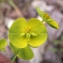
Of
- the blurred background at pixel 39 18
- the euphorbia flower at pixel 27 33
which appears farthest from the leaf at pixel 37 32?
the blurred background at pixel 39 18

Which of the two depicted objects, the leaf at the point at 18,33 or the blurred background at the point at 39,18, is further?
the blurred background at the point at 39,18

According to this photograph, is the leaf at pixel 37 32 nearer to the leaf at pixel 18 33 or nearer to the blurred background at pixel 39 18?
the leaf at pixel 18 33

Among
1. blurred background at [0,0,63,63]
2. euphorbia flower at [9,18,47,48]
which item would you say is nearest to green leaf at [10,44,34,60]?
euphorbia flower at [9,18,47,48]

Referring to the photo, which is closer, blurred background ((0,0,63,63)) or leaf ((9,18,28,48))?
leaf ((9,18,28,48))

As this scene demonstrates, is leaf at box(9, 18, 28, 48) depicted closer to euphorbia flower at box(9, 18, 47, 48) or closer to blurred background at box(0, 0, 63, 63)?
euphorbia flower at box(9, 18, 47, 48)

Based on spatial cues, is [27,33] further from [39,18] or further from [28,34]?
[39,18]

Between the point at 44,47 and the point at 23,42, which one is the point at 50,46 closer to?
the point at 44,47

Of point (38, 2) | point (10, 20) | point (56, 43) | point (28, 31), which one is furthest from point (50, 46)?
point (28, 31)
